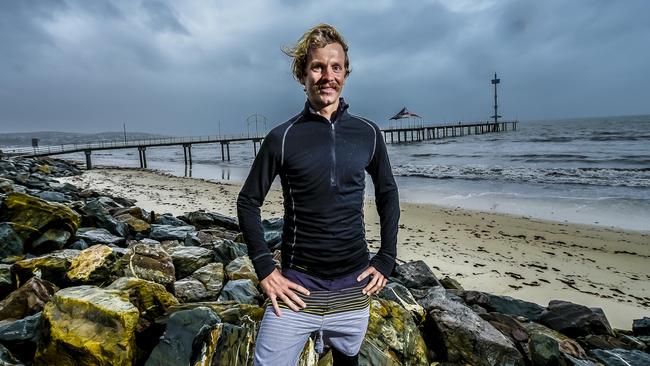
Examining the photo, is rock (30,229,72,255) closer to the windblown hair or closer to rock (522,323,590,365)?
the windblown hair

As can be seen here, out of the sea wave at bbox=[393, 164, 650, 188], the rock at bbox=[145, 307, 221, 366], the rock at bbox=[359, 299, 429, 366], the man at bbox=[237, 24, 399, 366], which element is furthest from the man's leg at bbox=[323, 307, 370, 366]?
the sea wave at bbox=[393, 164, 650, 188]

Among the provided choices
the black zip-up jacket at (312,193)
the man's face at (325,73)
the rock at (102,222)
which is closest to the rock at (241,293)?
the black zip-up jacket at (312,193)

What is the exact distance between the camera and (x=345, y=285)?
197 centimetres

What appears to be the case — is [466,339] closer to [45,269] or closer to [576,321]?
[576,321]

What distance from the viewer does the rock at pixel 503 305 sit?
4.91 meters

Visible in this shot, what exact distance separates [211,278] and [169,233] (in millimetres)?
2811

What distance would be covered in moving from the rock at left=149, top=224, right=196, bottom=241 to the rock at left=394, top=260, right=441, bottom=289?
3.97 metres

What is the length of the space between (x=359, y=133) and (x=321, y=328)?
1.13m

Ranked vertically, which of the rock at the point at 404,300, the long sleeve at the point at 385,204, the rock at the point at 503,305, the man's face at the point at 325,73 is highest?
the man's face at the point at 325,73

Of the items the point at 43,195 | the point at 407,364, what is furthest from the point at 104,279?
the point at 43,195

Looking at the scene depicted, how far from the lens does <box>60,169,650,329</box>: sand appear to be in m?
6.46

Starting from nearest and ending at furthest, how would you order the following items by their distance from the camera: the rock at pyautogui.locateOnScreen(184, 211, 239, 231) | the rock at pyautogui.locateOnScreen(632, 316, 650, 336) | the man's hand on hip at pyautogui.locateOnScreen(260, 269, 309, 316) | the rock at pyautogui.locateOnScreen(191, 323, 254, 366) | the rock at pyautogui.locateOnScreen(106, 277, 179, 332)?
the man's hand on hip at pyautogui.locateOnScreen(260, 269, 309, 316) < the rock at pyautogui.locateOnScreen(191, 323, 254, 366) < the rock at pyautogui.locateOnScreen(106, 277, 179, 332) < the rock at pyautogui.locateOnScreen(632, 316, 650, 336) < the rock at pyautogui.locateOnScreen(184, 211, 239, 231)

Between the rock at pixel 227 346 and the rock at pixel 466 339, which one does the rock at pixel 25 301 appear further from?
the rock at pixel 466 339

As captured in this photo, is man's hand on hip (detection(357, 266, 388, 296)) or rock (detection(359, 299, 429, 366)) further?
rock (detection(359, 299, 429, 366))
